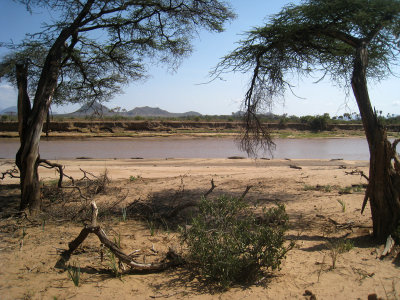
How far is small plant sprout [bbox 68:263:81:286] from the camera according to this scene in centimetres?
360

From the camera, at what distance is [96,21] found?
25.5ft

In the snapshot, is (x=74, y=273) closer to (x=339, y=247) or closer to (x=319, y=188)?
(x=339, y=247)

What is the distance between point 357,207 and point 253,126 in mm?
2914

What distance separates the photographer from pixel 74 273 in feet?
12.2

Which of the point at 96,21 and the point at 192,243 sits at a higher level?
the point at 96,21

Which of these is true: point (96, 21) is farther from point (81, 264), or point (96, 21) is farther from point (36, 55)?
point (81, 264)

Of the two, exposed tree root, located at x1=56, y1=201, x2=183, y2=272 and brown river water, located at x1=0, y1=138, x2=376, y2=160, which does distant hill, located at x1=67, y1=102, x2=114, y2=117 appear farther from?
brown river water, located at x1=0, y1=138, x2=376, y2=160

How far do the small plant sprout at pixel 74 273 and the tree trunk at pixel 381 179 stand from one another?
4087mm

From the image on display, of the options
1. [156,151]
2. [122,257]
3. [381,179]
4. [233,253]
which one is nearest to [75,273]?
[122,257]

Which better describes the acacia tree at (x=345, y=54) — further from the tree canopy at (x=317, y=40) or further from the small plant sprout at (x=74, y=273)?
the small plant sprout at (x=74, y=273)

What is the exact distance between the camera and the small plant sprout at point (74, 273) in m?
3.60

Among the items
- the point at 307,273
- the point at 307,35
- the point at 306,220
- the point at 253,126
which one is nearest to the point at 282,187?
the point at 253,126

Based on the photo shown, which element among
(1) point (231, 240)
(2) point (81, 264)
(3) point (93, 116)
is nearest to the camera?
(1) point (231, 240)

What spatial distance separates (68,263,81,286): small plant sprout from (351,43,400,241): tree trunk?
13.4 ft
